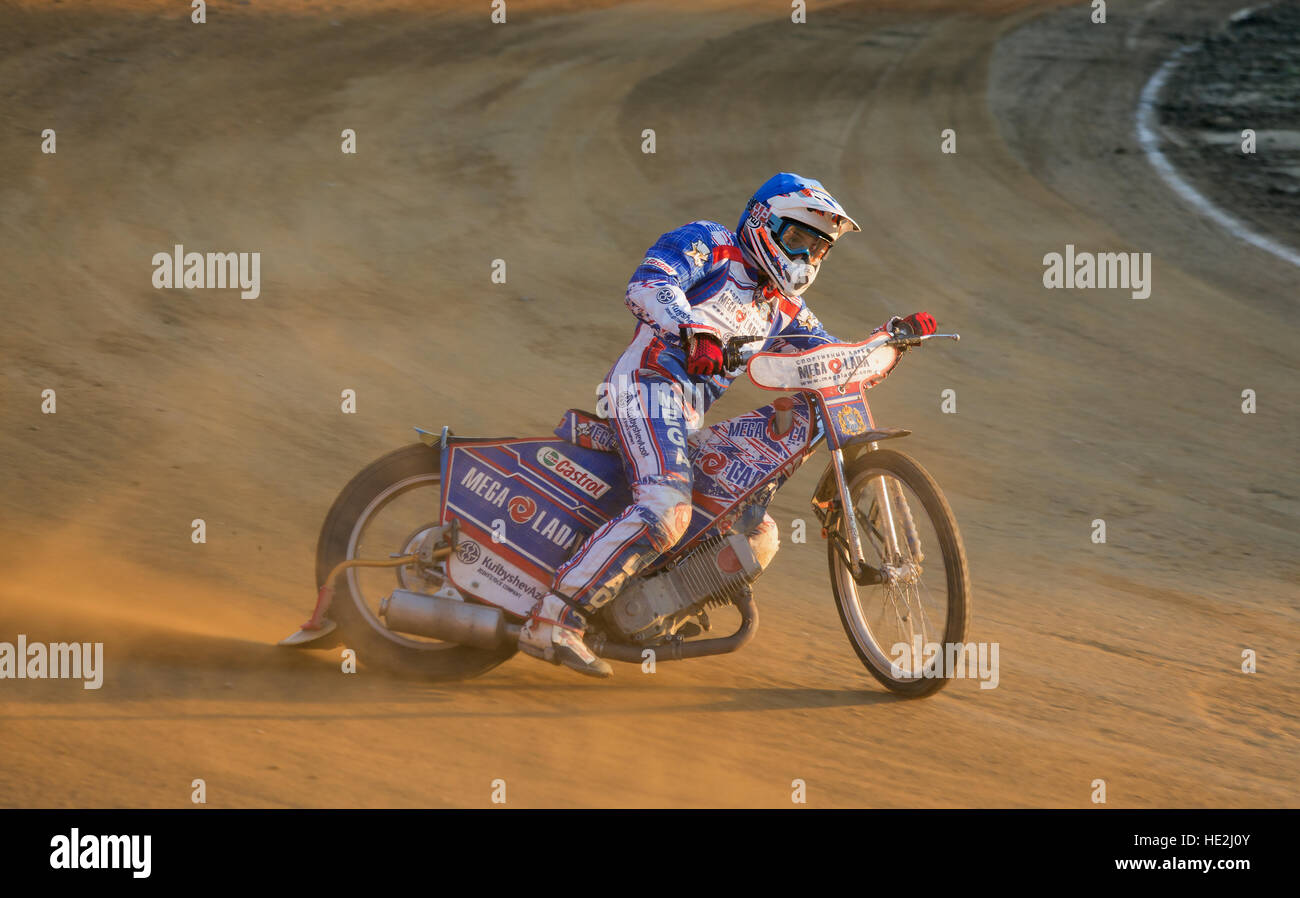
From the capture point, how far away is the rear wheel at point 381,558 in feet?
20.4

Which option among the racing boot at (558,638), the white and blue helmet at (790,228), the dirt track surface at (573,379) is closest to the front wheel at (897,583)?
the dirt track surface at (573,379)

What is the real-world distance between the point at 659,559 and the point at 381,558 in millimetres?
1242

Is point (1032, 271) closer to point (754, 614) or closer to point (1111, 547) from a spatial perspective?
point (1111, 547)

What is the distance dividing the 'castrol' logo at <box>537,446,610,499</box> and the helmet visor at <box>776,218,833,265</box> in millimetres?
1351

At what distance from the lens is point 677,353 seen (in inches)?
247

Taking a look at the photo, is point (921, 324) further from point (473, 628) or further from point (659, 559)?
point (473, 628)

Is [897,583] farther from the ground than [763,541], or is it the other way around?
[763,541]

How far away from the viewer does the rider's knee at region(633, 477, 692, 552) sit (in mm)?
5961

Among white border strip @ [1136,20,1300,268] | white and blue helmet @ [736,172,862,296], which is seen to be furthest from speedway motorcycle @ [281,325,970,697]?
white border strip @ [1136,20,1300,268]

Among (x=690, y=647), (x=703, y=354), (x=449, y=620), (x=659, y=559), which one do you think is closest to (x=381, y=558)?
(x=449, y=620)

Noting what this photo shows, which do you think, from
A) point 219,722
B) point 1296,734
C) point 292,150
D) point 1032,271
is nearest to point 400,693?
point 219,722

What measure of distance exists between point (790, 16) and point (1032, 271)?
11.4 meters

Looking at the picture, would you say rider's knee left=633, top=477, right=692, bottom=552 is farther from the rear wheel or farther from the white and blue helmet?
the white and blue helmet

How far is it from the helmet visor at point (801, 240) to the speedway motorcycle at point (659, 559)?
1.55 ft
